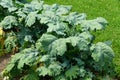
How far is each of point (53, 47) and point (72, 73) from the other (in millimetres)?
486

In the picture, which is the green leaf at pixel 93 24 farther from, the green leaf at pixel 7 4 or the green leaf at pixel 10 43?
the green leaf at pixel 7 4

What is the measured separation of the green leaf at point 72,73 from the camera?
18.1 ft

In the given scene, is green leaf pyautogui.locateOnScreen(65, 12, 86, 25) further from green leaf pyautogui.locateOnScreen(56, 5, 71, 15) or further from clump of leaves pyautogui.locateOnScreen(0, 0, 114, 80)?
green leaf pyautogui.locateOnScreen(56, 5, 71, 15)

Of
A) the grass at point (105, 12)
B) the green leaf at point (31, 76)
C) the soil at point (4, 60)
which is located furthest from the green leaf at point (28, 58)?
the grass at point (105, 12)

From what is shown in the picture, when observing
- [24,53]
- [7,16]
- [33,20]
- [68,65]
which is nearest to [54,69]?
[68,65]

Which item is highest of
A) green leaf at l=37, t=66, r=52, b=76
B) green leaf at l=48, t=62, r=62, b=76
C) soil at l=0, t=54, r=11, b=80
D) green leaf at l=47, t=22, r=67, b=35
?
green leaf at l=47, t=22, r=67, b=35

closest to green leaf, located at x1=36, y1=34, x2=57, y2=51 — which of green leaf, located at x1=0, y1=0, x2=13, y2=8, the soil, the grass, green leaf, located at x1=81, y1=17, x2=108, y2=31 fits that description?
green leaf, located at x1=81, y1=17, x2=108, y2=31

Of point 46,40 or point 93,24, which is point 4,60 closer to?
point 46,40

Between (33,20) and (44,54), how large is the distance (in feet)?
2.20

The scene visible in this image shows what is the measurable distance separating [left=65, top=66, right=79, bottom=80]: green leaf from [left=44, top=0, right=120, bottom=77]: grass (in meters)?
1.70

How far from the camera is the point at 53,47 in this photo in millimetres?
5621

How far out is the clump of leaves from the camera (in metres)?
5.62

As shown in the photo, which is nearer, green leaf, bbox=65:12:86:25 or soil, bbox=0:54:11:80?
green leaf, bbox=65:12:86:25

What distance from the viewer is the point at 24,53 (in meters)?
5.97
